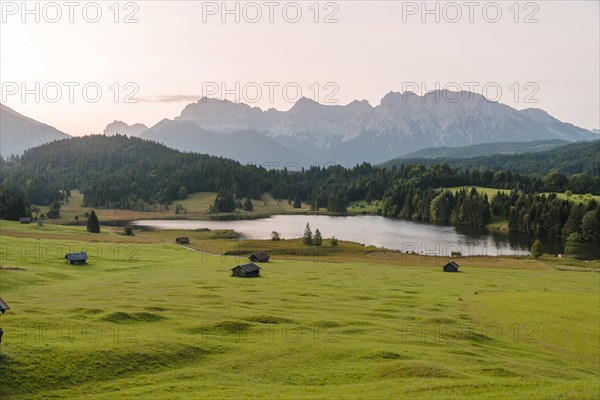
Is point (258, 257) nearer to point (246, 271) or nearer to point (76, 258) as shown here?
point (246, 271)

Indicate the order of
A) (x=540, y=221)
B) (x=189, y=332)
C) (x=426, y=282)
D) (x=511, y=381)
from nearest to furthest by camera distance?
(x=511, y=381) → (x=189, y=332) → (x=426, y=282) → (x=540, y=221)

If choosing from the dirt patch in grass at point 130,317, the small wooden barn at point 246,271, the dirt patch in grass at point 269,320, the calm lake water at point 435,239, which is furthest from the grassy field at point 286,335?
the calm lake water at point 435,239

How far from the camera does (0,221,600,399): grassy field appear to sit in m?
31.2

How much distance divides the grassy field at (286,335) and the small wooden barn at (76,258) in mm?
2314

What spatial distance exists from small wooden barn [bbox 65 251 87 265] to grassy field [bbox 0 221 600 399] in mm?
2314

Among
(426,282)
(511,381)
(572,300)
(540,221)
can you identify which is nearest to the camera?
(511,381)

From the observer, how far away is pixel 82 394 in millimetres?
29234

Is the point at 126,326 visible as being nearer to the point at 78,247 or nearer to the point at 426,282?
the point at 426,282

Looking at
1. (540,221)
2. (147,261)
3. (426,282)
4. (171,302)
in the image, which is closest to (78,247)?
(147,261)

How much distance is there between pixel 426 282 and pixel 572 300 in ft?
74.7

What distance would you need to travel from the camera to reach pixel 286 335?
143ft

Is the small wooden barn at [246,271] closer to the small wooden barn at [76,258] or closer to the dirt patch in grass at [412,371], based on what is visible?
the small wooden barn at [76,258]

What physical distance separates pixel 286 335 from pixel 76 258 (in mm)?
59840

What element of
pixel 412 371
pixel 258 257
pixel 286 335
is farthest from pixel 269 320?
pixel 258 257
